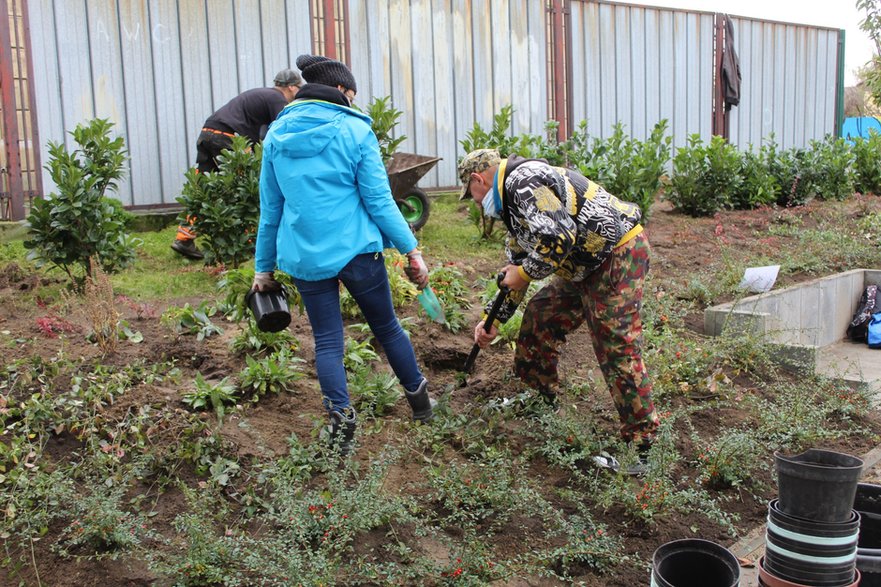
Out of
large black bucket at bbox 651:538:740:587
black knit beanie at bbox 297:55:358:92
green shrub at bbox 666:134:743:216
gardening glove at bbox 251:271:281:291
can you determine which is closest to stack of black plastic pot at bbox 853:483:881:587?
large black bucket at bbox 651:538:740:587

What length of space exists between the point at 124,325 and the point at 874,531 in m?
4.24

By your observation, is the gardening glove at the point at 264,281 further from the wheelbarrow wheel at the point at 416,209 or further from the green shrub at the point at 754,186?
the green shrub at the point at 754,186

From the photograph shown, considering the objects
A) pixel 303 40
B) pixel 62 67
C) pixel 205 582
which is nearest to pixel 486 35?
pixel 303 40

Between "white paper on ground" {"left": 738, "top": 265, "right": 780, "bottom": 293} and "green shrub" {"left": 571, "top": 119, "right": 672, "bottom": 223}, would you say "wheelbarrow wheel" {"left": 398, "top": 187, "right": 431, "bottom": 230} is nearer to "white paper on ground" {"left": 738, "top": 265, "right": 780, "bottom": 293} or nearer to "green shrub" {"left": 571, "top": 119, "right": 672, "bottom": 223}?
"green shrub" {"left": 571, "top": 119, "right": 672, "bottom": 223}

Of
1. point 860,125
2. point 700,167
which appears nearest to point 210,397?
point 700,167

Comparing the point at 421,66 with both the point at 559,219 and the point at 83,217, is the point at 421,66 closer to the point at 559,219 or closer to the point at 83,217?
the point at 83,217

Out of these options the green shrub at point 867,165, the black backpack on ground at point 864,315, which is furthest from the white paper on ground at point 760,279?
the green shrub at point 867,165

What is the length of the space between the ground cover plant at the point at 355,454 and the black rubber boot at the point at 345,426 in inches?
3.6

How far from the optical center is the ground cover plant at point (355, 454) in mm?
3377

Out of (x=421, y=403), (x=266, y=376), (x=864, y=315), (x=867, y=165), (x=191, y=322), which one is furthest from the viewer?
(x=867, y=165)

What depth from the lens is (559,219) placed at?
153 inches

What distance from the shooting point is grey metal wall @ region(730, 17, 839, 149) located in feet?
49.9

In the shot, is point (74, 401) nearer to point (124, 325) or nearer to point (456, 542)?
point (124, 325)

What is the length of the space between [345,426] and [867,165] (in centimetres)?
1232
